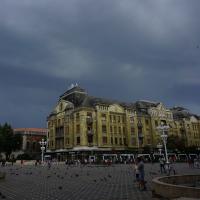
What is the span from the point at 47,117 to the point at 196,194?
78805mm

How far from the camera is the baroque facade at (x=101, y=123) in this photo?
7169 cm

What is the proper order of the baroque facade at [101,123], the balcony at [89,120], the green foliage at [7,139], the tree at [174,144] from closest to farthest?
1. the baroque facade at [101,123]
2. the balcony at [89,120]
3. the tree at [174,144]
4. the green foliage at [7,139]

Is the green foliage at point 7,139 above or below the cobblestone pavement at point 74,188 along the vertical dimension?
above

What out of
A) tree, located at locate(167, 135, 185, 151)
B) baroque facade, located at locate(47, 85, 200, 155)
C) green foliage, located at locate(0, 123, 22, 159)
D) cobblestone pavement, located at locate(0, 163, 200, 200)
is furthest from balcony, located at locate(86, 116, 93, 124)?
cobblestone pavement, located at locate(0, 163, 200, 200)

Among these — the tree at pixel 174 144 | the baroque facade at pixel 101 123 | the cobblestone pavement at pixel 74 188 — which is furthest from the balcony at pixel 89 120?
the cobblestone pavement at pixel 74 188

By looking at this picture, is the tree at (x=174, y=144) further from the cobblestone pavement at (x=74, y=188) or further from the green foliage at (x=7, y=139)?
the cobblestone pavement at (x=74, y=188)

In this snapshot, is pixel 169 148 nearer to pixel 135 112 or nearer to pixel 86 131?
pixel 135 112

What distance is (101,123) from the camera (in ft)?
241

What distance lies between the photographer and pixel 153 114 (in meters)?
86.2

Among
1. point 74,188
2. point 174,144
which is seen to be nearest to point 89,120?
point 174,144

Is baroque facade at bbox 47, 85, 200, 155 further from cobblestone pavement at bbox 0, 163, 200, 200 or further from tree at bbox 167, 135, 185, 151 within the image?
cobblestone pavement at bbox 0, 163, 200, 200

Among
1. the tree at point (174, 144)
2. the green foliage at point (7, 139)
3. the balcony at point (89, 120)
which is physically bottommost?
the tree at point (174, 144)

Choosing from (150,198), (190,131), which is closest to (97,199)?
(150,198)

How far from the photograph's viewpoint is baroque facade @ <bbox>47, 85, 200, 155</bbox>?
7169 centimetres
